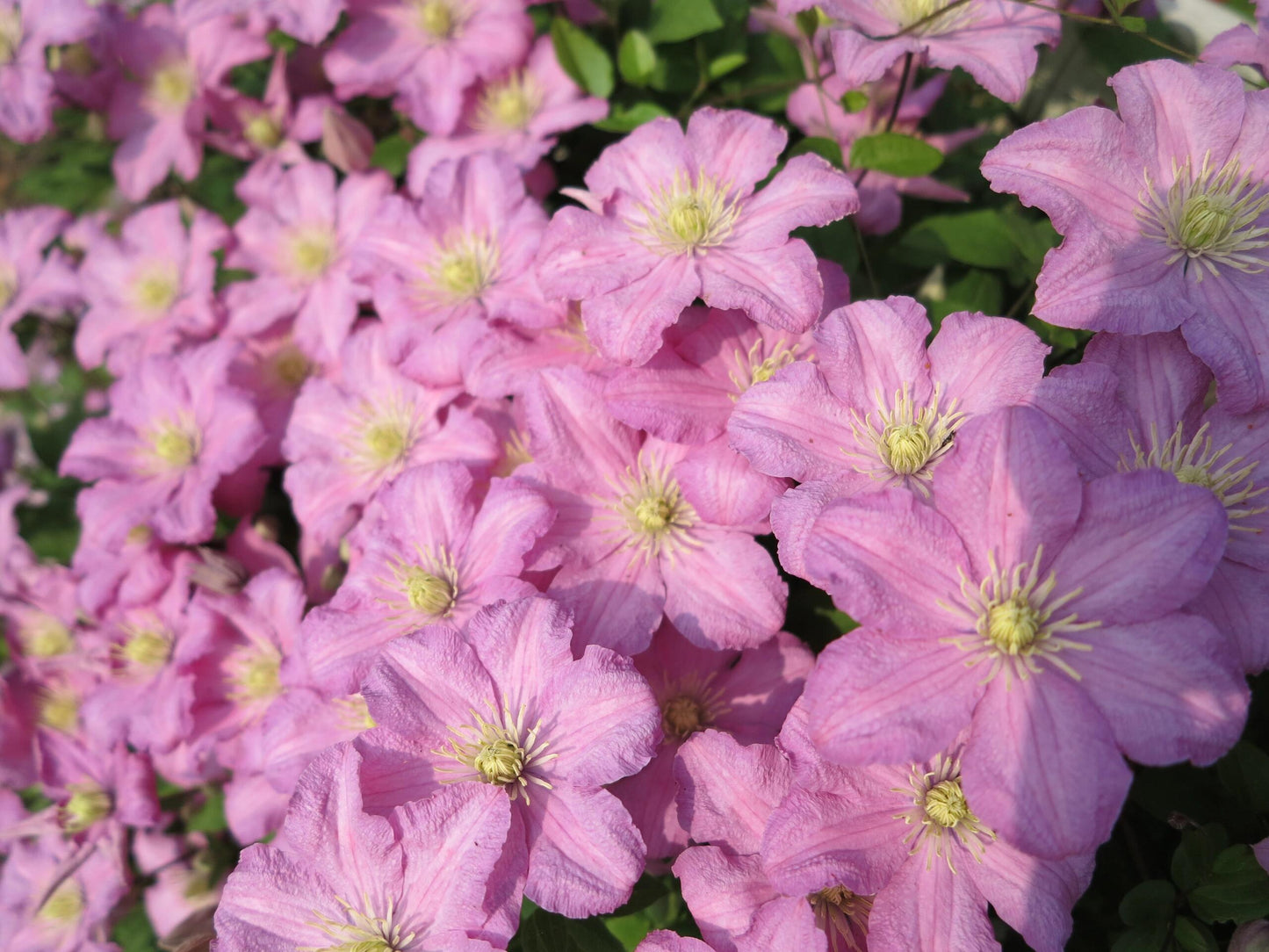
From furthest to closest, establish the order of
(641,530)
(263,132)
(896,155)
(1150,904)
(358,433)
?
(263,132) → (358,433) → (896,155) → (641,530) → (1150,904)

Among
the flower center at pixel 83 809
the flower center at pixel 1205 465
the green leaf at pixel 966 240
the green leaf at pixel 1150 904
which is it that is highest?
the green leaf at pixel 966 240

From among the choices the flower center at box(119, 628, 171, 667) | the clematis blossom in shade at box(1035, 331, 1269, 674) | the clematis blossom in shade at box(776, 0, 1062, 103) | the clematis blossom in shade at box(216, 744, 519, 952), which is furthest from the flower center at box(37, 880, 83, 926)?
the clematis blossom in shade at box(776, 0, 1062, 103)

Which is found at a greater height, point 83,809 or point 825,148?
point 825,148

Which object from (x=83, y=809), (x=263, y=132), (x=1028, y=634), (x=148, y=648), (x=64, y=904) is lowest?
(x=64, y=904)

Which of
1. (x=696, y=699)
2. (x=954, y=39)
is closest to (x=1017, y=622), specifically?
(x=696, y=699)

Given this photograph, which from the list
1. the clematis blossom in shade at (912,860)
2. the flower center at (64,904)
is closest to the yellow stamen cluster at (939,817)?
the clematis blossom in shade at (912,860)

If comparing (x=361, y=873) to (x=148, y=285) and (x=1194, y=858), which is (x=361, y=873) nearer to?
(x=1194, y=858)

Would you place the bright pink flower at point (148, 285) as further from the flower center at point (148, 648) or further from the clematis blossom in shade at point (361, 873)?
the clematis blossom in shade at point (361, 873)
